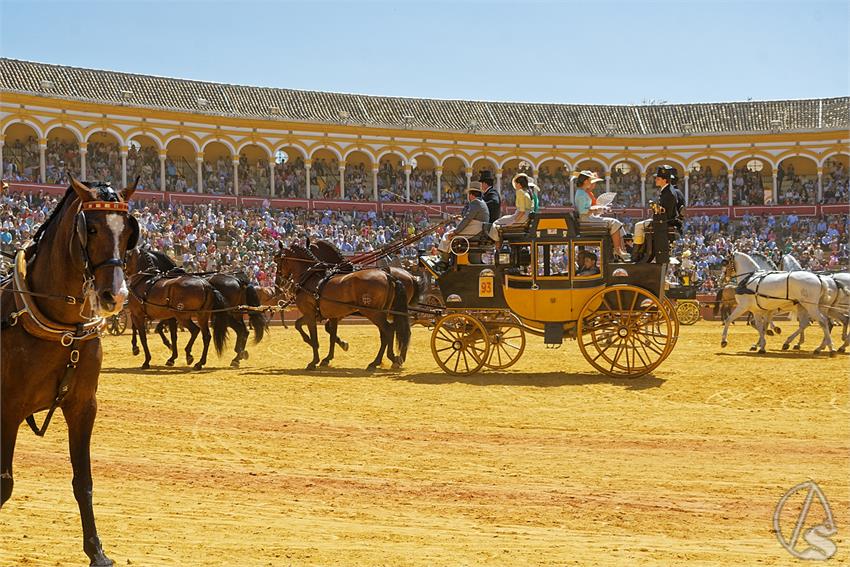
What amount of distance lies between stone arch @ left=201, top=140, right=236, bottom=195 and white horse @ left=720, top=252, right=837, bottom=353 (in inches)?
1167

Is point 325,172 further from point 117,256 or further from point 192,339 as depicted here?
point 117,256

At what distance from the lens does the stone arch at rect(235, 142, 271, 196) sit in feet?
150

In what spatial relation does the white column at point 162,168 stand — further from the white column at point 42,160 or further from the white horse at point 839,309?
the white horse at point 839,309

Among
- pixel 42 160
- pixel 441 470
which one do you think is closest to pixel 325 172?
pixel 42 160

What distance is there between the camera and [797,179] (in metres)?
51.4

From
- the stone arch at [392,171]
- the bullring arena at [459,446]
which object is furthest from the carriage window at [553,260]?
the stone arch at [392,171]

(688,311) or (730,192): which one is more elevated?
(730,192)

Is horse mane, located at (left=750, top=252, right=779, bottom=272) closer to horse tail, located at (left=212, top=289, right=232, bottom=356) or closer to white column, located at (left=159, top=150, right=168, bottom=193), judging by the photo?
horse tail, located at (left=212, top=289, right=232, bottom=356)

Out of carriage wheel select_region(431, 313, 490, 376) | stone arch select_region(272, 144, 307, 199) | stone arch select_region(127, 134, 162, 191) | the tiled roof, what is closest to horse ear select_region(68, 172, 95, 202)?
carriage wheel select_region(431, 313, 490, 376)

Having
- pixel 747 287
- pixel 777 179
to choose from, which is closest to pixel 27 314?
pixel 747 287

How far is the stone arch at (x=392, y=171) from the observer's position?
49250 millimetres

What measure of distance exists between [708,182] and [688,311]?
2637 cm

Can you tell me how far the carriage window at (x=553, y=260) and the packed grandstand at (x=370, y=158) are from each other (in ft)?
68.1

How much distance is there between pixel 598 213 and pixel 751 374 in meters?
3.52
